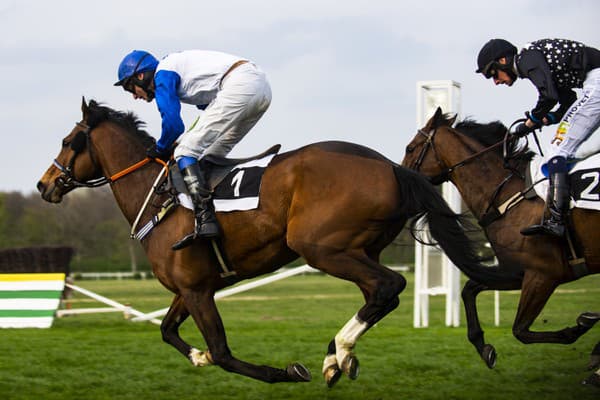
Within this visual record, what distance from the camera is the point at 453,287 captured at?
1080 centimetres

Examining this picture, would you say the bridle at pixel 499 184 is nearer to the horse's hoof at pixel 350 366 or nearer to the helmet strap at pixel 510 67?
the helmet strap at pixel 510 67

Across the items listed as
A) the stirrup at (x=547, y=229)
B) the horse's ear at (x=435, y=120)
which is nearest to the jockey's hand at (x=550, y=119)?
the stirrup at (x=547, y=229)

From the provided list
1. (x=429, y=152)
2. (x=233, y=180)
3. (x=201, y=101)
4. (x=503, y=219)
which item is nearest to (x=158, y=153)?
(x=201, y=101)

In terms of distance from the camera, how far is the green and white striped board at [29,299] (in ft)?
35.4

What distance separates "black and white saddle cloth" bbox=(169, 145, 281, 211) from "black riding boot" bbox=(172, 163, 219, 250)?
0.07 m

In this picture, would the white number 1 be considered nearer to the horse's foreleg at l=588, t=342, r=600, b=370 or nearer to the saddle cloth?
the saddle cloth

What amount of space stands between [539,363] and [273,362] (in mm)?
2325

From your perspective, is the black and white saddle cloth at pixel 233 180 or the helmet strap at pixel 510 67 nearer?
the black and white saddle cloth at pixel 233 180

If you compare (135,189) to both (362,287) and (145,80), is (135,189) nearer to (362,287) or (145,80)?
(145,80)

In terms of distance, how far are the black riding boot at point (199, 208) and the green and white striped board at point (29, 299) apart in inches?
241

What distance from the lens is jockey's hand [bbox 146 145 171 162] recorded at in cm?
561

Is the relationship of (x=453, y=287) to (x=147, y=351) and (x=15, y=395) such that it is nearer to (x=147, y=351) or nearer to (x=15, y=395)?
(x=147, y=351)

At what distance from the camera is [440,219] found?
Result: 5176 millimetres

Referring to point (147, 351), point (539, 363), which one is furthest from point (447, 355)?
point (147, 351)
